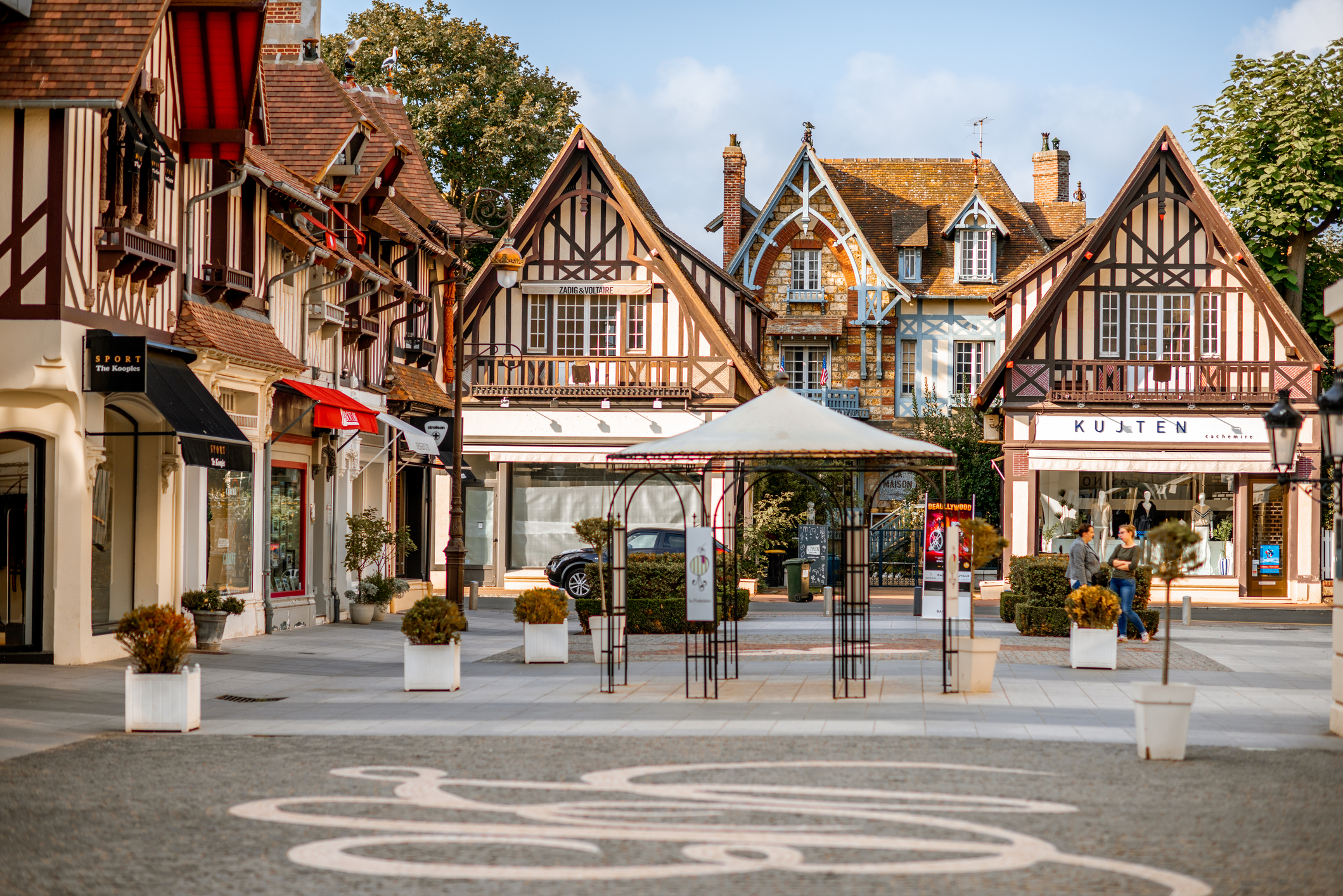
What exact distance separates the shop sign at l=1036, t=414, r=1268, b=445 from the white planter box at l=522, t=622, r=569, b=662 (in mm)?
17890

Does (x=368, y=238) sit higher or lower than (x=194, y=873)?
higher

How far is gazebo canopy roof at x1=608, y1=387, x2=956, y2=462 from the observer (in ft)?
45.1

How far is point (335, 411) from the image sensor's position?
22.5 m

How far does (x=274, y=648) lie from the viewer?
19.1m

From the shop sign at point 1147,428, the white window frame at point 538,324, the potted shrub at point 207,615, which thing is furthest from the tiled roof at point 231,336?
the shop sign at point 1147,428

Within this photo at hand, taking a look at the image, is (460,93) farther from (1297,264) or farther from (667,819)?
(667,819)

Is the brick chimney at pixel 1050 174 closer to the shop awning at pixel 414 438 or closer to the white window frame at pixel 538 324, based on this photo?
the white window frame at pixel 538 324

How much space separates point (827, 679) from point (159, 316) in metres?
8.80

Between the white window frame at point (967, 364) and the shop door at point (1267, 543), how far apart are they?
37.9ft

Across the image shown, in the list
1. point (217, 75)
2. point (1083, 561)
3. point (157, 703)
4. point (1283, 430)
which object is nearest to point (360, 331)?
A: point (217, 75)

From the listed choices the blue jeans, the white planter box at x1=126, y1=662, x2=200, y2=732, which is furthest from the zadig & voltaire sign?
the white planter box at x1=126, y1=662, x2=200, y2=732

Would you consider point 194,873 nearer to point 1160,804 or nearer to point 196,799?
point 196,799

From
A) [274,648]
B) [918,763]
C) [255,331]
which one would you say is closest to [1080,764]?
[918,763]

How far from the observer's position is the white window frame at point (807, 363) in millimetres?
42812
